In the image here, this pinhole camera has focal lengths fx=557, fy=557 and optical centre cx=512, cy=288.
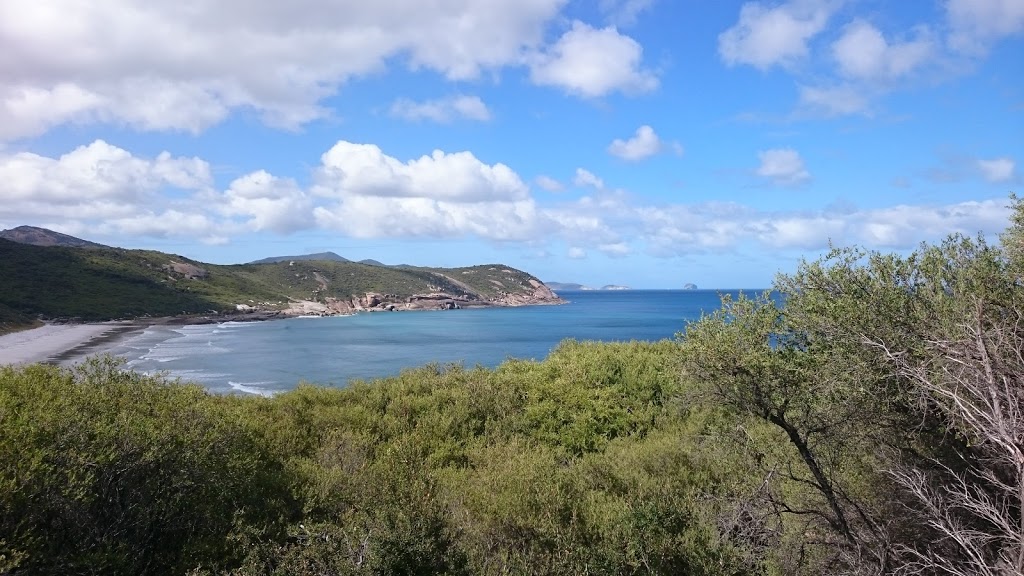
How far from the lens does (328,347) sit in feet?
311

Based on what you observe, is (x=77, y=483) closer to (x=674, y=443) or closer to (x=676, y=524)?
(x=676, y=524)

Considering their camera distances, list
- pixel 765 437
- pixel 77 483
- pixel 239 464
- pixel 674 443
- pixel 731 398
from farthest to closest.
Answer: pixel 674 443
pixel 765 437
pixel 239 464
pixel 731 398
pixel 77 483

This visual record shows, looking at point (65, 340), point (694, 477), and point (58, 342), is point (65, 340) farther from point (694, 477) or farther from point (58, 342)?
point (694, 477)

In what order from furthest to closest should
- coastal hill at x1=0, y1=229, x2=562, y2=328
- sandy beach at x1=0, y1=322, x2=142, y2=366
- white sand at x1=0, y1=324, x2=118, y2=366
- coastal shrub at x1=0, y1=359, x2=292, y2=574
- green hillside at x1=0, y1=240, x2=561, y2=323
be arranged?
coastal hill at x1=0, y1=229, x2=562, y2=328, green hillside at x1=0, y1=240, x2=561, y2=323, white sand at x1=0, y1=324, x2=118, y2=366, sandy beach at x1=0, y1=322, x2=142, y2=366, coastal shrub at x1=0, y1=359, x2=292, y2=574

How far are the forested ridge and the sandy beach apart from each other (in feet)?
209

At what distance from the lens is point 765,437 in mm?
19781

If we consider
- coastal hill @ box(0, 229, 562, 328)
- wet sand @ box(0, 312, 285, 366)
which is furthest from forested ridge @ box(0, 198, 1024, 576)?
coastal hill @ box(0, 229, 562, 328)

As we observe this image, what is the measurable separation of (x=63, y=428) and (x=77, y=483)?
2098 mm

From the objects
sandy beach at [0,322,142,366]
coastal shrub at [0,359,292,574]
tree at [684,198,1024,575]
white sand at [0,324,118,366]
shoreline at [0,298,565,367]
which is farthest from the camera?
white sand at [0,324,118,366]

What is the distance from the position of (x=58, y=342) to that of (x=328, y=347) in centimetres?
3883

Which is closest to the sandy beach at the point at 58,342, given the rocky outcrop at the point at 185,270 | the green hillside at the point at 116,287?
the green hillside at the point at 116,287

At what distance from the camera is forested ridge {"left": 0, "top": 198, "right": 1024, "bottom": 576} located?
11.4 metres

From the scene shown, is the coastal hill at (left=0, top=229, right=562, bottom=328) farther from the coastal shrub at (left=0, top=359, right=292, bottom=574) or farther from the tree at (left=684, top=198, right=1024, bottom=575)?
the tree at (left=684, top=198, right=1024, bottom=575)

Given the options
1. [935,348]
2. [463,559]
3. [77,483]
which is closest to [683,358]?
[935,348]
